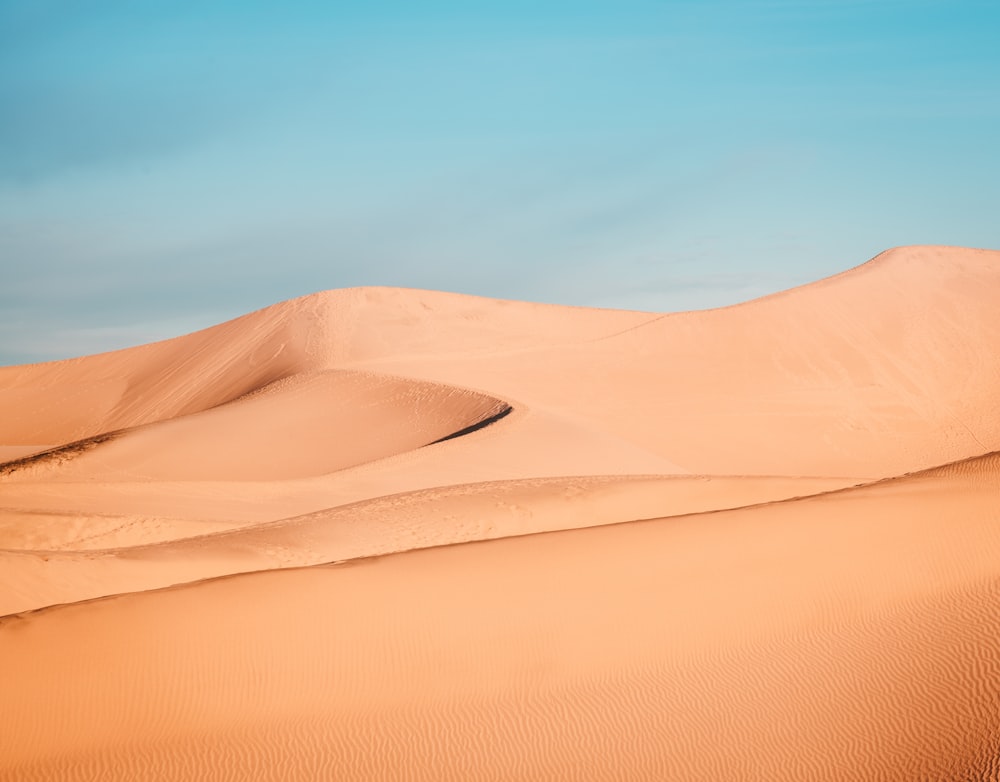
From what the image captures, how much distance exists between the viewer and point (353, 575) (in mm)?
11648

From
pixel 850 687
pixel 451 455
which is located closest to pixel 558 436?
pixel 451 455

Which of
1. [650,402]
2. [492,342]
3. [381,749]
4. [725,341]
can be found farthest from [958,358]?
[381,749]

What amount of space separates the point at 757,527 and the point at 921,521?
204cm

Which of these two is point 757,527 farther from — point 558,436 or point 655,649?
point 558,436

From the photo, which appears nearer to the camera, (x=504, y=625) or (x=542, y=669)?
(x=542, y=669)

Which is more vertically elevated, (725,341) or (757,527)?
(725,341)

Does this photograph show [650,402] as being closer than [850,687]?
No

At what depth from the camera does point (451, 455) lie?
23.8m

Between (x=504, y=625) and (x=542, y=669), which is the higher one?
(x=504, y=625)

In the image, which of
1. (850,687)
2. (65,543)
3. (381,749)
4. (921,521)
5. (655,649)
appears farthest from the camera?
(65,543)

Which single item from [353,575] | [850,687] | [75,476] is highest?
[75,476]

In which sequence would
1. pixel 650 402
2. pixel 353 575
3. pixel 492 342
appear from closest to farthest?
pixel 353 575
pixel 650 402
pixel 492 342

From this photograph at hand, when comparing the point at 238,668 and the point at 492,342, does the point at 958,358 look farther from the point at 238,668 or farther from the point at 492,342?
the point at 238,668

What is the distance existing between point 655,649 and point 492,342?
33.1m
